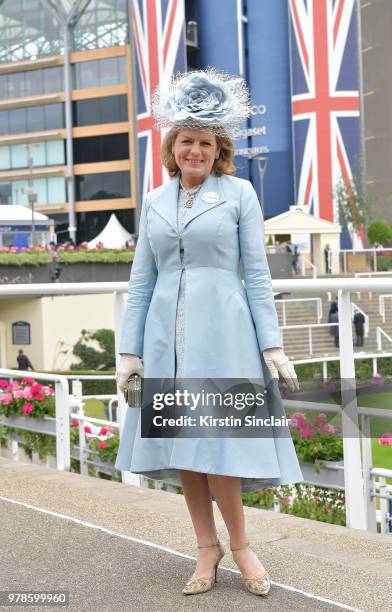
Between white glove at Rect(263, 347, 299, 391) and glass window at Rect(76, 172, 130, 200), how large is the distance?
65.9 meters

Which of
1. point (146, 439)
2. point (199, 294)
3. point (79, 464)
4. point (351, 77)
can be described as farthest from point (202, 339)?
point (351, 77)

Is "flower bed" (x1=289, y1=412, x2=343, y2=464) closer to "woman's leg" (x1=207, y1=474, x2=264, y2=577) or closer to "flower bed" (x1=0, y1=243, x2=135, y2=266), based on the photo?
"woman's leg" (x1=207, y1=474, x2=264, y2=577)

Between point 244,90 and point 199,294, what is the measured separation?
2.67ft

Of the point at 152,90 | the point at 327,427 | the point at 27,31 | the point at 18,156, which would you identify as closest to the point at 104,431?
the point at 327,427

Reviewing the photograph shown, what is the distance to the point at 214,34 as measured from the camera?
62094mm

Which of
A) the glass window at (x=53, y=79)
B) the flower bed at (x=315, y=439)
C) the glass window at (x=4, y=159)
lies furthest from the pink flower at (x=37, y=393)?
the glass window at (x=4, y=159)

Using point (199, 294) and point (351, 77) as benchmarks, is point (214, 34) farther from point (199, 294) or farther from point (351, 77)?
point (199, 294)

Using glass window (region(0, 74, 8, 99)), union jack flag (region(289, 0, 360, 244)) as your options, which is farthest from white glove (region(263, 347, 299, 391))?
glass window (region(0, 74, 8, 99))

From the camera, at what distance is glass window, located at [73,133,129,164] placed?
69.4 metres

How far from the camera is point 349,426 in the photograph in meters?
4.61

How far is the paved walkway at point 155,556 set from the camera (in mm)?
3395

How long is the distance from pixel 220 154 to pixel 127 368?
2.76 feet

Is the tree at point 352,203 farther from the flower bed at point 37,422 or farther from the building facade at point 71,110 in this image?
the flower bed at point 37,422

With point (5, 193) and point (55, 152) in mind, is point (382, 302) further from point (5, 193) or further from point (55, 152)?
point (5, 193)
